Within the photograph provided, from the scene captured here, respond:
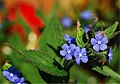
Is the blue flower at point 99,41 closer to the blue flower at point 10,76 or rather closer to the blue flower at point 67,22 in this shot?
the blue flower at point 10,76

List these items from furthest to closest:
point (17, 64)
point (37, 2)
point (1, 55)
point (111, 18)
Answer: point (37, 2)
point (111, 18)
point (1, 55)
point (17, 64)

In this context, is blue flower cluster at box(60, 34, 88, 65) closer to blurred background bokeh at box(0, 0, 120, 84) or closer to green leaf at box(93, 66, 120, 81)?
green leaf at box(93, 66, 120, 81)

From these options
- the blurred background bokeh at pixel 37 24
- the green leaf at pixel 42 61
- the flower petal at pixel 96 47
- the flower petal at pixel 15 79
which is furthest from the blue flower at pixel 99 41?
the blurred background bokeh at pixel 37 24

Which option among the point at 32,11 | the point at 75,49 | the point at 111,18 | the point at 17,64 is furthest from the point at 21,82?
the point at 32,11

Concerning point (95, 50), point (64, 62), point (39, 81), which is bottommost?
point (39, 81)

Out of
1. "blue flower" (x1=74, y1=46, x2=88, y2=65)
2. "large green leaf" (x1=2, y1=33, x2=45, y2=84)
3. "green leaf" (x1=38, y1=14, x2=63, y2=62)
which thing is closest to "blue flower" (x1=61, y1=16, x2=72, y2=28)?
"large green leaf" (x1=2, y1=33, x2=45, y2=84)

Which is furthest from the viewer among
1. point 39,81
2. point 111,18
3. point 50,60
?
point 111,18

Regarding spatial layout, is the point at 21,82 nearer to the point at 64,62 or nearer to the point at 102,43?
the point at 64,62
